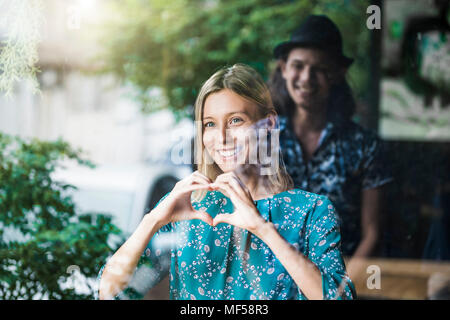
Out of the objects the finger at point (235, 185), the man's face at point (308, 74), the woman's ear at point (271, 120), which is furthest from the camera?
the man's face at point (308, 74)

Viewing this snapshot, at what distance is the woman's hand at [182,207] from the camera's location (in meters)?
1.69

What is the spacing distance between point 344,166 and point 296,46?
707 millimetres

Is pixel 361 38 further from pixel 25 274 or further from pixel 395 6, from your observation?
pixel 25 274

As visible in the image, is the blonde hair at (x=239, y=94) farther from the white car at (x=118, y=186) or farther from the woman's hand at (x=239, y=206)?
the white car at (x=118, y=186)

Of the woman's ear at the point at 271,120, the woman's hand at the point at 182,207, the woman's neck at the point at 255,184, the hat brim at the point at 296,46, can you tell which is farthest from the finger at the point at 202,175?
the hat brim at the point at 296,46

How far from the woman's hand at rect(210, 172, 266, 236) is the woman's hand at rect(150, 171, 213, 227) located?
0.04 meters

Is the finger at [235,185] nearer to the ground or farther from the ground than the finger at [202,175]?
nearer to the ground

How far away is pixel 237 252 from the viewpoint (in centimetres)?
168

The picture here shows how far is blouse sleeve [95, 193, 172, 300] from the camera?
170 centimetres

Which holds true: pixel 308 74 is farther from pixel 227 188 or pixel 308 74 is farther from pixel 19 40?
pixel 19 40

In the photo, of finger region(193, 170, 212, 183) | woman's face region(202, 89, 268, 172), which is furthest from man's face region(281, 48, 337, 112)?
finger region(193, 170, 212, 183)

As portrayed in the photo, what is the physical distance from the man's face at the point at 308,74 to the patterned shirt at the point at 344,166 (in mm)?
169

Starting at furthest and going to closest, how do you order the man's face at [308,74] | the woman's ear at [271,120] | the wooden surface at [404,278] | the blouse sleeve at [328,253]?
the man's face at [308,74] < the wooden surface at [404,278] < the woman's ear at [271,120] < the blouse sleeve at [328,253]

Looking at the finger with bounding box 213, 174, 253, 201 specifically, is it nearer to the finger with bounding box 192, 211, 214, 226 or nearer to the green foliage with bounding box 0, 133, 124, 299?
the finger with bounding box 192, 211, 214, 226
